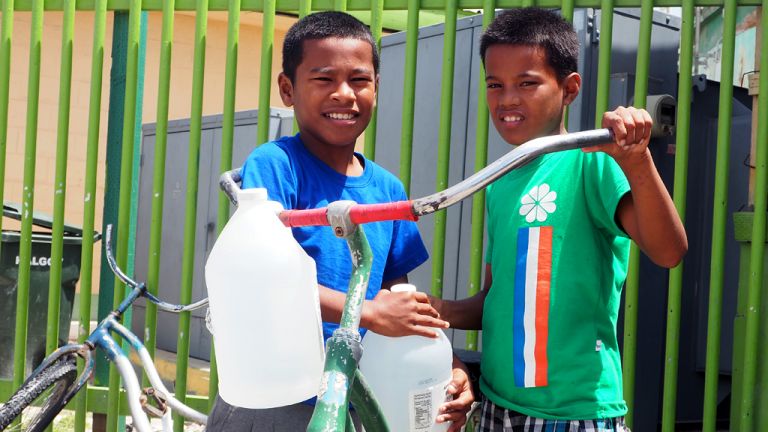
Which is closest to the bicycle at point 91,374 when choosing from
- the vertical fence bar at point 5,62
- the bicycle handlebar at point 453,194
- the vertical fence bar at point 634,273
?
the vertical fence bar at point 5,62

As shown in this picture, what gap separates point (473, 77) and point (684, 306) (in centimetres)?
145

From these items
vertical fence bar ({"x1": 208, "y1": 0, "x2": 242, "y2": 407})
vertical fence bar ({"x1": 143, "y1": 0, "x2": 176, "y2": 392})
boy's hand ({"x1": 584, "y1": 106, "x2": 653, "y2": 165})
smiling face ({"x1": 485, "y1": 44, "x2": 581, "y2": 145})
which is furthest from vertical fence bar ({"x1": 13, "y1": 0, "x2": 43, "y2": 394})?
boy's hand ({"x1": 584, "y1": 106, "x2": 653, "y2": 165})

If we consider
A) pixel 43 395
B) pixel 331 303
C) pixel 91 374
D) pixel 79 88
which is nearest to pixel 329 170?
pixel 331 303

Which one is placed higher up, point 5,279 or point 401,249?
point 401,249

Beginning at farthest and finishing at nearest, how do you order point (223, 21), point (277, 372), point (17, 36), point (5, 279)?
1. point (223, 21)
2. point (17, 36)
3. point (5, 279)
4. point (277, 372)

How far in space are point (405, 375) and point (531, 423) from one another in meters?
0.51

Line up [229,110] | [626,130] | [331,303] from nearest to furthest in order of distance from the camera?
[626,130] → [331,303] → [229,110]

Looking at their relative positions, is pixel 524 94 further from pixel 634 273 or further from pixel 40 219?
pixel 40 219

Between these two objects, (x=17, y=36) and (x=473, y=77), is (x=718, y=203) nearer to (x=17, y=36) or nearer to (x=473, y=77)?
(x=473, y=77)

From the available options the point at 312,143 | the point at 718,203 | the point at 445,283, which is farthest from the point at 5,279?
the point at 718,203

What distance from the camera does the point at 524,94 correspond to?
210 cm

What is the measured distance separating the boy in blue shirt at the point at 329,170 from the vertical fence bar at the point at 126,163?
1436 mm

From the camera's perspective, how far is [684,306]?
4121 millimetres

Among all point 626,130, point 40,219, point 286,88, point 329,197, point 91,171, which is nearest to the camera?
point 626,130
